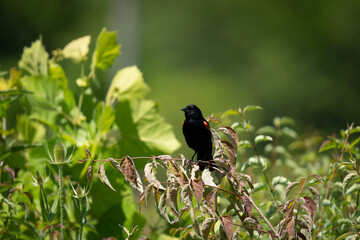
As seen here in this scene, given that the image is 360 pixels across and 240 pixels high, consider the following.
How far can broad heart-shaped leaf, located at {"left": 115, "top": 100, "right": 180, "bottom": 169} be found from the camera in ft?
3.64

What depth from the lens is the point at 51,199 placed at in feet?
3.37

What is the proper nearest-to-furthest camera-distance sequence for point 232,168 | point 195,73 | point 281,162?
1. point 232,168
2. point 281,162
3. point 195,73

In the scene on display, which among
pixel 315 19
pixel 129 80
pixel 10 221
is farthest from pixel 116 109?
pixel 315 19

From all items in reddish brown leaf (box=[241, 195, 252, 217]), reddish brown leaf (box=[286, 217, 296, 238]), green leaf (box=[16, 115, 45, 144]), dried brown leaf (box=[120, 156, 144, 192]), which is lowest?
reddish brown leaf (box=[286, 217, 296, 238])

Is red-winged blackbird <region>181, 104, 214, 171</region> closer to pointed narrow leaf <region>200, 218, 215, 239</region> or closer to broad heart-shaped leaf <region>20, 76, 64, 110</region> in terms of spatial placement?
pointed narrow leaf <region>200, 218, 215, 239</region>

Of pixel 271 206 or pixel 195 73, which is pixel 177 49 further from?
pixel 271 206

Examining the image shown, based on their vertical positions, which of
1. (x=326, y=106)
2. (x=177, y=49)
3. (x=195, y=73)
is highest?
(x=177, y=49)

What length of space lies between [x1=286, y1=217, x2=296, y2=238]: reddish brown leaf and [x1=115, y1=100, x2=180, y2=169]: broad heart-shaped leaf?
0.47m

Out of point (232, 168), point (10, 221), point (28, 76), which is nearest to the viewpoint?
point (232, 168)

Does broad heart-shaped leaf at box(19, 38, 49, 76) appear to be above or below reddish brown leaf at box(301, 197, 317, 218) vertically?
above

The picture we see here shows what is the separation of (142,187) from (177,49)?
1083cm

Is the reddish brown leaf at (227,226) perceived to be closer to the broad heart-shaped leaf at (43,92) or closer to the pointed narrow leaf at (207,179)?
the pointed narrow leaf at (207,179)

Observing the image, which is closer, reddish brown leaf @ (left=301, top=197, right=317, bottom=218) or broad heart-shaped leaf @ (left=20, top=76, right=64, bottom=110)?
reddish brown leaf @ (left=301, top=197, right=317, bottom=218)

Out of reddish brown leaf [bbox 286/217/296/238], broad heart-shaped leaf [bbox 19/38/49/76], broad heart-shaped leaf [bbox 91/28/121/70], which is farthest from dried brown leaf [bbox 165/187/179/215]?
broad heart-shaped leaf [bbox 19/38/49/76]
